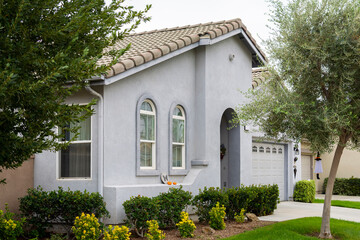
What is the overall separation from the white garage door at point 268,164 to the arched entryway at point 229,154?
2.09 m

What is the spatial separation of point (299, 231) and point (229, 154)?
4907mm

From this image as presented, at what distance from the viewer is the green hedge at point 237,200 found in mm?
12453

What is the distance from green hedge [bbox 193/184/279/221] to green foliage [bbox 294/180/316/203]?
18.0 ft

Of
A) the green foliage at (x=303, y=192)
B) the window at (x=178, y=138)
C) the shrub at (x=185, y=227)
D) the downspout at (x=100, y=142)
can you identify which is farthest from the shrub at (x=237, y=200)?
the green foliage at (x=303, y=192)

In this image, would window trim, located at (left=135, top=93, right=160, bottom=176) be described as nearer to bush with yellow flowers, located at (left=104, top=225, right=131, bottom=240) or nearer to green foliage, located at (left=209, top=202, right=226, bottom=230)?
green foliage, located at (left=209, top=202, right=226, bottom=230)

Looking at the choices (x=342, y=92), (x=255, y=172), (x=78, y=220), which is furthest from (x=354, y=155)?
(x=78, y=220)

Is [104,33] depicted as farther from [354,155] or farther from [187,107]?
[354,155]

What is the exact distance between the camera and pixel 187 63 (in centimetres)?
1393

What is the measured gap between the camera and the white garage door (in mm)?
18108

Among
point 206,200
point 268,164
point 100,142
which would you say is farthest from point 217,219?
point 268,164

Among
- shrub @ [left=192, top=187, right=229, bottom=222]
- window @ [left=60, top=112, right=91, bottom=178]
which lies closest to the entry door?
shrub @ [left=192, top=187, right=229, bottom=222]

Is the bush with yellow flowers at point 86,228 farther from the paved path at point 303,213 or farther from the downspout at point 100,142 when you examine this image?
the paved path at point 303,213

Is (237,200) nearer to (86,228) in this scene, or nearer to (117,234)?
(117,234)

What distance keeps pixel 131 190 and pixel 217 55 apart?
564 cm
